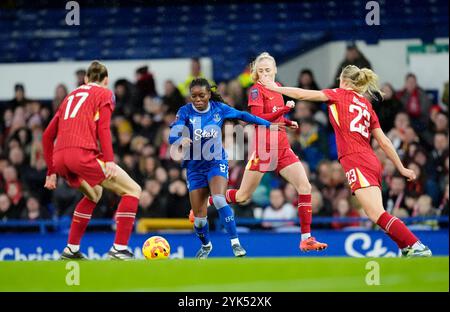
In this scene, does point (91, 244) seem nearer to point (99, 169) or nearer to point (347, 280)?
point (99, 169)

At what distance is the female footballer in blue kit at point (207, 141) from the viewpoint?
1055cm

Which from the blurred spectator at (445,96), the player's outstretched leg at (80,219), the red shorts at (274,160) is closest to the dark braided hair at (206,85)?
the red shorts at (274,160)

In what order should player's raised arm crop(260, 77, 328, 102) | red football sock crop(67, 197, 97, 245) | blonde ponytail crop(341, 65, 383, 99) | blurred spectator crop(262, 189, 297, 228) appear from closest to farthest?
red football sock crop(67, 197, 97, 245)
player's raised arm crop(260, 77, 328, 102)
blonde ponytail crop(341, 65, 383, 99)
blurred spectator crop(262, 189, 297, 228)

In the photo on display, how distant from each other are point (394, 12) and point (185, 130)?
325 inches

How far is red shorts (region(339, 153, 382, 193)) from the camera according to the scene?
1022cm

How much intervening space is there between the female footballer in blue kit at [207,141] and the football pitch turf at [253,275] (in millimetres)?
1622

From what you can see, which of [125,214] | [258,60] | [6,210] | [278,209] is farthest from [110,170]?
[6,210]

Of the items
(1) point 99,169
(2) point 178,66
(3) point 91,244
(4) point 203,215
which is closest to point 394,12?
(2) point 178,66

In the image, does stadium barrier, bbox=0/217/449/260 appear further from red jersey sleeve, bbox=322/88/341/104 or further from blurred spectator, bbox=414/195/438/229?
red jersey sleeve, bbox=322/88/341/104

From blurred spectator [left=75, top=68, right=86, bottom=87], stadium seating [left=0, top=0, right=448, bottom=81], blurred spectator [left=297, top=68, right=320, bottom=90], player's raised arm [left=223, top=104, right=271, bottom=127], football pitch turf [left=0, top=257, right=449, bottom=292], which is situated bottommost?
football pitch turf [left=0, top=257, right=449, bottom=292]

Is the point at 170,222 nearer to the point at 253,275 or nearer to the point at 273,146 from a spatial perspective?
the point at 273,146

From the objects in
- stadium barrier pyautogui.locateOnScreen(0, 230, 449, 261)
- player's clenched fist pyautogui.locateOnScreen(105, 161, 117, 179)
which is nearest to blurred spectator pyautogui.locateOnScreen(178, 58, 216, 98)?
stadium barrier pyautogui.locateOnScreen(0, 230, 449, 261)

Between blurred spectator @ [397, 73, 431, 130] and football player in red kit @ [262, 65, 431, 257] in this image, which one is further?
blurred spectator @ [397, 73, 431, 130]

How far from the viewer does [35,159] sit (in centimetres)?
1636
